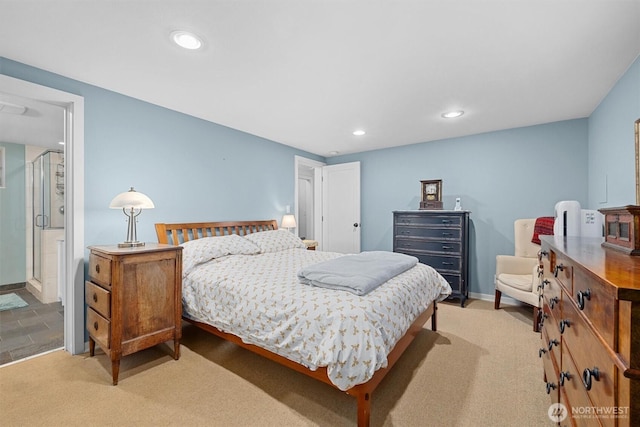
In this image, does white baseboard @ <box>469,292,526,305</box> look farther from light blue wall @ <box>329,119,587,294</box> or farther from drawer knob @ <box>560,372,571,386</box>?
drawer knob @ <box>560,372,571,386</box>

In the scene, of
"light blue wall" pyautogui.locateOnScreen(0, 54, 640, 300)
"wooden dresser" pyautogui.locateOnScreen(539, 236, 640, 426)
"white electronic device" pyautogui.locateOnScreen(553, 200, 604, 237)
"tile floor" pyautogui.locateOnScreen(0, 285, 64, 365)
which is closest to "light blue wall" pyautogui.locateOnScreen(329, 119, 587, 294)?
"light blue wall" pyautogui.locateOnScreen(0, 54, 640, 300)

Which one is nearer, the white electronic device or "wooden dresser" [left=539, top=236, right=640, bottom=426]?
"wooden dresser" [left=539, top=236, right=640, bottom=426]

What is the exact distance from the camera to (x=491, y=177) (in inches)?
154

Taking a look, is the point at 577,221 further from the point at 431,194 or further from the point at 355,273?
the point at 431,194

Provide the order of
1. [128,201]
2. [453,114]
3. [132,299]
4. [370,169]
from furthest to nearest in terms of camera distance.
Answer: [370,169] → [453,114] → [128,201] → [132,299]

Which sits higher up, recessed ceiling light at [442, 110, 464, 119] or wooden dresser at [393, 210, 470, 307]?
recessed ceiling light at [442, 110, 464, 119]

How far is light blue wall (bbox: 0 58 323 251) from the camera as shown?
2.47 metres

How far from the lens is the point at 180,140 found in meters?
3.13

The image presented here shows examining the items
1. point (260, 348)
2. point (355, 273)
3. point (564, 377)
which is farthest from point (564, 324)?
point (260, 348)

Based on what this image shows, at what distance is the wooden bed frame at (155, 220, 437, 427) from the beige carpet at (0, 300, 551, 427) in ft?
0.78

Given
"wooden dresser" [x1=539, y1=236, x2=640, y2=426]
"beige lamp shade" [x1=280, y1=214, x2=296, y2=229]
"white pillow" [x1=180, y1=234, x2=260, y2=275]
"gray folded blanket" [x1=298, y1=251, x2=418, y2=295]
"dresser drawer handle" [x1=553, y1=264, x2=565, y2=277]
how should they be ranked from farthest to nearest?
"beige lamp shade" [x1=280, y1=214, x2=296, y2=229], "white pillow" [x1=180, y1=234, x2=260, y2=275], "gray folded blanket" [x1=298, y1=251, x2=418, y2=295], "dresser drawer handle" [x1=553, y1=264, x2=565, y2=277], "wooden dresser" [x1=539, y1=236, x2=640, y2=426]

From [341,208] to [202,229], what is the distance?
2.68 meters

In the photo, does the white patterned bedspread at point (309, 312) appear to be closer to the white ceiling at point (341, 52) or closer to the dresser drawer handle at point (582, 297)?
the dresser drawer handle at point (582, 297)

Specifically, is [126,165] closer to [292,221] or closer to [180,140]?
[180,140]
